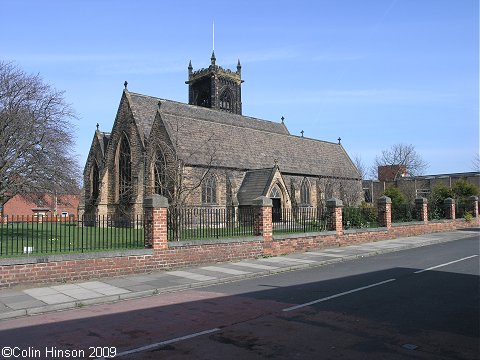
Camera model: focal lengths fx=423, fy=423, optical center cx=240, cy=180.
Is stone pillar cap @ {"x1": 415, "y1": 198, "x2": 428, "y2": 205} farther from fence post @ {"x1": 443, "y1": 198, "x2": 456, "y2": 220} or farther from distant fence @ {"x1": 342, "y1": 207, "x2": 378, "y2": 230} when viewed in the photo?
fence post @ {"x1": 443, "y1": 198, "x2": 456, "y2": 220}

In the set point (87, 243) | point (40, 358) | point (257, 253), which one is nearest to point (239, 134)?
point (257, 253)

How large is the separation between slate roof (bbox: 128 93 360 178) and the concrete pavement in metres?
12.2

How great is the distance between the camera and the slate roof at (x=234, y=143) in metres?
32.2

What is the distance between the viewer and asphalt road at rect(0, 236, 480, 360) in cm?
603

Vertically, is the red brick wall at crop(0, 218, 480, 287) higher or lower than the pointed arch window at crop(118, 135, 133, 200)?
lower

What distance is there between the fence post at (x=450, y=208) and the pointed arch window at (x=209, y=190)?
18.1 meters

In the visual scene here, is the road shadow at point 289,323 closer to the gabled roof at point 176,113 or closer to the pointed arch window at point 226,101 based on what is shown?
the gabled roof at point 176,113

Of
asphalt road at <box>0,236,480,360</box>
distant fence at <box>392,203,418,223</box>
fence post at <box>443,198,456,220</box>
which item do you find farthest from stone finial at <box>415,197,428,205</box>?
asphalt road at <box>0,236,480,360</box>

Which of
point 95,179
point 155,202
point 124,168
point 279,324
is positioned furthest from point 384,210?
point 95,179

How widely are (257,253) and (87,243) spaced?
6.72 meters

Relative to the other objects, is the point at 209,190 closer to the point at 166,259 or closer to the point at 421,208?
the point at 421,208

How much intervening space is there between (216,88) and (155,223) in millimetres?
39530

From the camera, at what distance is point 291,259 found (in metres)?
16.8

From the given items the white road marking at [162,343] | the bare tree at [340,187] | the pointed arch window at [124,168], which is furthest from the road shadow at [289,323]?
the bare tree at [340,187]
